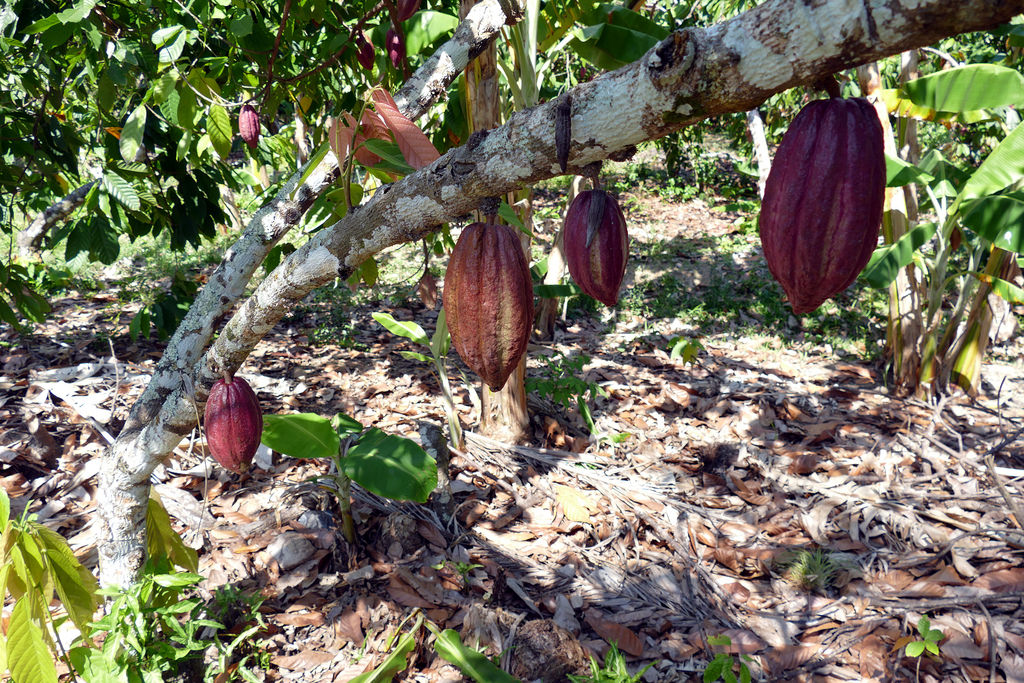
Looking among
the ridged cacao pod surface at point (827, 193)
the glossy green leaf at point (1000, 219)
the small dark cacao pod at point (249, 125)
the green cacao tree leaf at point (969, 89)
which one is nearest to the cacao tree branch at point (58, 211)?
the small dark cacao pod at point (249, 125)

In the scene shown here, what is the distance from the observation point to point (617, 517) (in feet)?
8.13

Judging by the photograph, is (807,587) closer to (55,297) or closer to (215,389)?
(215,389)

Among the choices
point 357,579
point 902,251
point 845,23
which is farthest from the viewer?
point 902,251

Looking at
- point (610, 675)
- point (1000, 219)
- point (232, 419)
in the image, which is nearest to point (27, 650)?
point (232, 419)

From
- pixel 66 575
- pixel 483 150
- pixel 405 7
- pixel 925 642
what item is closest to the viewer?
pixel 483 150

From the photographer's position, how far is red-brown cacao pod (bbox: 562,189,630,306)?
0.83 m

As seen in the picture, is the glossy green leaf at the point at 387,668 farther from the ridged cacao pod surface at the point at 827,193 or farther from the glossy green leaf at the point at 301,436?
the ridged cacao pod surface at the point at 827,193

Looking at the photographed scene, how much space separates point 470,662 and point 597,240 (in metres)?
1.11

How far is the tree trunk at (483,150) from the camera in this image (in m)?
0.50

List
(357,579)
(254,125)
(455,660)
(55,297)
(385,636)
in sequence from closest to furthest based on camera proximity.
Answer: (455,660), (385,636), (357,579), (254,125), (55,297)

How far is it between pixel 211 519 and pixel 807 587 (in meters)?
2.16

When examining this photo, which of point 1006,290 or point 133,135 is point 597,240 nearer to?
point 133,135

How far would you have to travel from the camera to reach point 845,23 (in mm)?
487

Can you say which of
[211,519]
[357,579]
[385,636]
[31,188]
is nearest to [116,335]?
[31,188]
